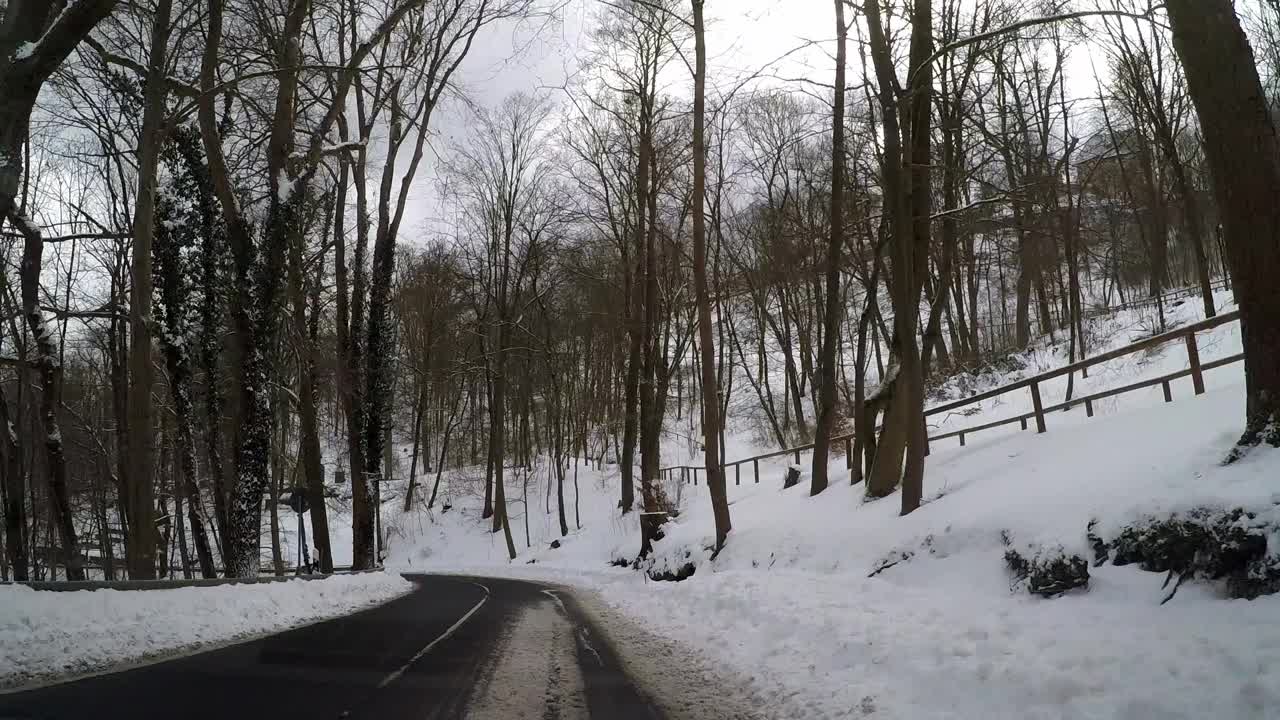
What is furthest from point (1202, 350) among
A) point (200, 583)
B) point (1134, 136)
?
point (200, 583)

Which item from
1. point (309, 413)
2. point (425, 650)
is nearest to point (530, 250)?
point (309, 413)

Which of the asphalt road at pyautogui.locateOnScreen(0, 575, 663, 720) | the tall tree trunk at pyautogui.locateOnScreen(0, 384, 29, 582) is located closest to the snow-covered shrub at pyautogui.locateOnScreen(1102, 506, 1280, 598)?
the asphalt road at pyautogui.locateOnScreen(0, 575, 663, 720)

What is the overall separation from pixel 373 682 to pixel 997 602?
5.36 metres

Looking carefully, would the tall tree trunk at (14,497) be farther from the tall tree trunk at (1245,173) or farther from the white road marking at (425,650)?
the tall tree trunk at (1245,173)

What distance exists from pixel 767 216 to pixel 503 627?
81.7 ft

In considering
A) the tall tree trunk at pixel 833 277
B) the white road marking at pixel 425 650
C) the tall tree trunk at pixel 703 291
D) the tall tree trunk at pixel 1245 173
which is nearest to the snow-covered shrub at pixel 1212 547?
the tall tree trunk at pixel 1245 173

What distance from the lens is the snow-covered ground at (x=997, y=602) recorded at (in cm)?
423

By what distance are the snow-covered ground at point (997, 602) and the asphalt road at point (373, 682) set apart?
1.40 metres

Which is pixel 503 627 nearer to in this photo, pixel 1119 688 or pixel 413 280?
pixel 1119 688

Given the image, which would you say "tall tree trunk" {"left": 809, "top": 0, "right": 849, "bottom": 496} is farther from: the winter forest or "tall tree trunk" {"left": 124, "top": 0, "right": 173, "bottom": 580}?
"tall tree trunk" {"left": 124, "top": 0, "right": 173, "bottom": 580}

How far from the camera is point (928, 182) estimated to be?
1228cm

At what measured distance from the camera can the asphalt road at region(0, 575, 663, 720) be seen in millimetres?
4910

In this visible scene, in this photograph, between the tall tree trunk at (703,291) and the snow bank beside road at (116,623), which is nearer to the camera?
the snow bank beside road at (116,623)

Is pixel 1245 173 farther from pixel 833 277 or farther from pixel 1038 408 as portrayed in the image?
pixel 833 277
